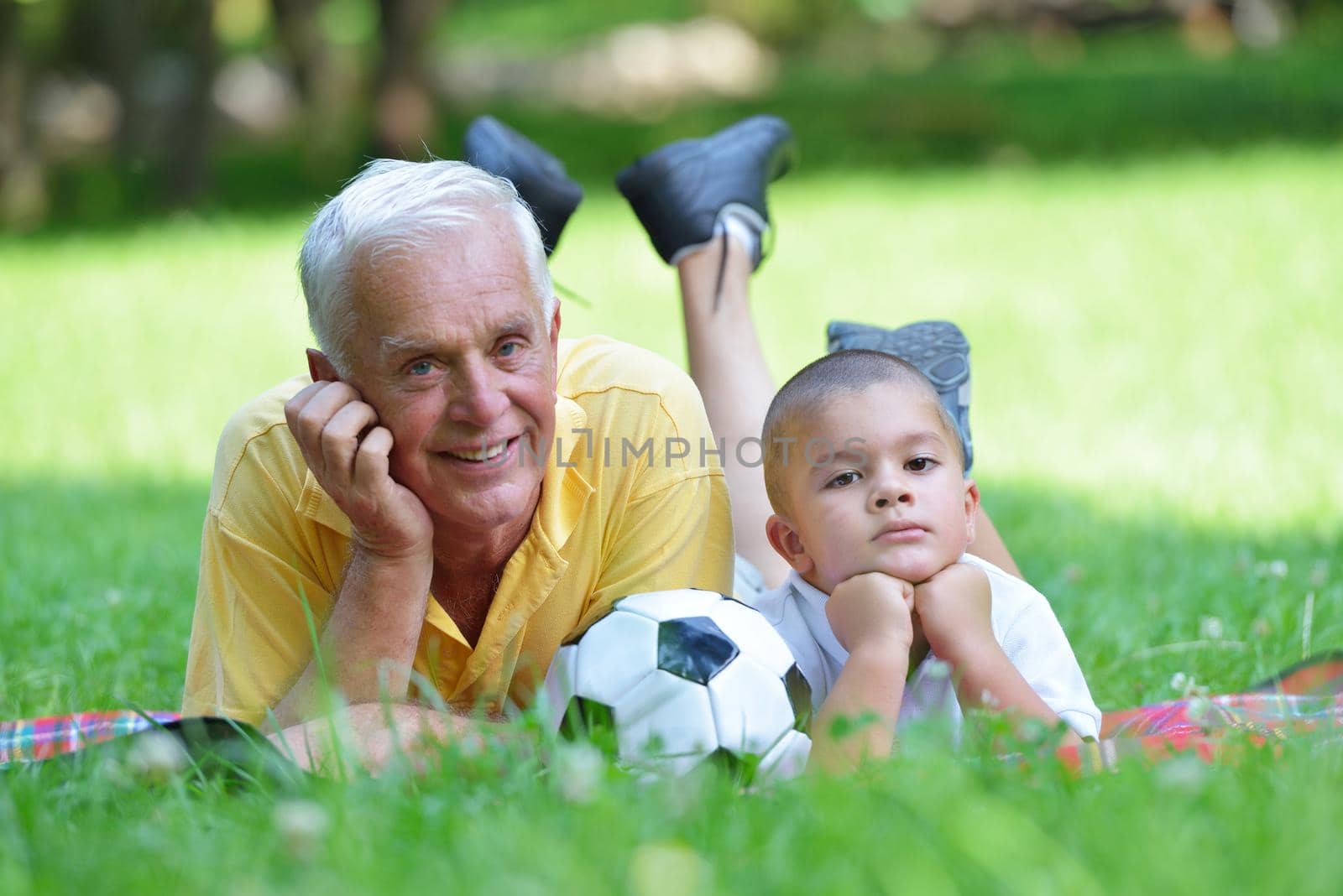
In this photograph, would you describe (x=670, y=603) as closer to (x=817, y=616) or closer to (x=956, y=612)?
(x=817, y=616)

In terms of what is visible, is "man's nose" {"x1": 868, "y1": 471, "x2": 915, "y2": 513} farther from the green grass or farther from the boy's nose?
the green grass

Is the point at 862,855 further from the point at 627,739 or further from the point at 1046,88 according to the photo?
the point at 1046,88

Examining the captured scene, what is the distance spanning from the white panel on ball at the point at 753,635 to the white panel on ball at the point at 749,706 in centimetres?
4

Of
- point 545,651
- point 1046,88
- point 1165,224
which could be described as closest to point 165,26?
point 1046,88

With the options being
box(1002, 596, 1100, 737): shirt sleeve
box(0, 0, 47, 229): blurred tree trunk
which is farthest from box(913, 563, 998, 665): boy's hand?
box(0, 0, 47, 229): blurred tree trunk

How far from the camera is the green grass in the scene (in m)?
2.06

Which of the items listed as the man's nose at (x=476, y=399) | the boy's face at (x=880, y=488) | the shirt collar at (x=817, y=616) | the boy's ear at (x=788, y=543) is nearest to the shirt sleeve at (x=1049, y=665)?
the boy's face at (x=880, y=488)

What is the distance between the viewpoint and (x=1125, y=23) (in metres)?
26.2

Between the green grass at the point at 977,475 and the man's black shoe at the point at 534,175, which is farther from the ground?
the man's black shoe at the point at 534,175

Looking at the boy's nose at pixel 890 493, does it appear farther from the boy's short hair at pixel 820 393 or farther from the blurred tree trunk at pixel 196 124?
the blurred tree trunk at pixel 196 124

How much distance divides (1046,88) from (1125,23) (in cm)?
861

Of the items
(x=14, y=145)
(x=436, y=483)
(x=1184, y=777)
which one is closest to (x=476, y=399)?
(x=436, y=483)

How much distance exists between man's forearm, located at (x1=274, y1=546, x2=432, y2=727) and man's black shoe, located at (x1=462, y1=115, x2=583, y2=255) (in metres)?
1.88

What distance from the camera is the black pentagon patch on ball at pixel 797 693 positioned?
2.98 m
